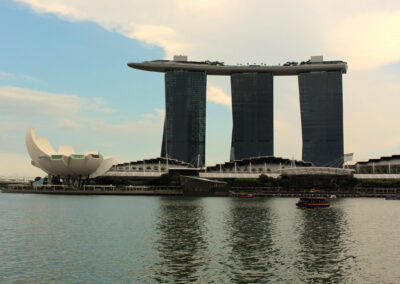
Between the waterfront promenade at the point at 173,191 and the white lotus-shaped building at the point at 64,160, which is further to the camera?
the white lotus-shaped building at the point at 64,160

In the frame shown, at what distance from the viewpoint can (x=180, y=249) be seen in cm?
3947

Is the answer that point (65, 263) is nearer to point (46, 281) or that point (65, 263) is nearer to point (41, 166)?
point (46, 281)

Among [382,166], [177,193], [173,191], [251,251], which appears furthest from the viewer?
[382,166]

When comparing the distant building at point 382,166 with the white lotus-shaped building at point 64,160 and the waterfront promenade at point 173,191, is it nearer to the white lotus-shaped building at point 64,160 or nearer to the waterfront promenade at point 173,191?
the waterfront promenade at point 173,191

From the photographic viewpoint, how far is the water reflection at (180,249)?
30.8 metres

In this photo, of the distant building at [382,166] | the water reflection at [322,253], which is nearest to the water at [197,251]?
the water reflection at [322,253]

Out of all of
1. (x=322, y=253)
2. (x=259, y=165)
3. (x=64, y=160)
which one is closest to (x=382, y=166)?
(x=259, y=165)

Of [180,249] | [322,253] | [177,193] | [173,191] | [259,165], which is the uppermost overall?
[259,165]

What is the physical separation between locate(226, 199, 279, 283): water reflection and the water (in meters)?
0.07

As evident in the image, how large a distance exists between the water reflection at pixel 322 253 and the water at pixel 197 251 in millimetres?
64

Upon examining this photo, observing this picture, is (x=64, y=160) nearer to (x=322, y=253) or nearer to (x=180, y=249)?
(x=180, y=249)

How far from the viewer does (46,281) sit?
95.2 ft

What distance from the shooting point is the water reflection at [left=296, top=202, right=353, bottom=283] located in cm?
3100

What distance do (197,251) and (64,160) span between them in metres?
127
